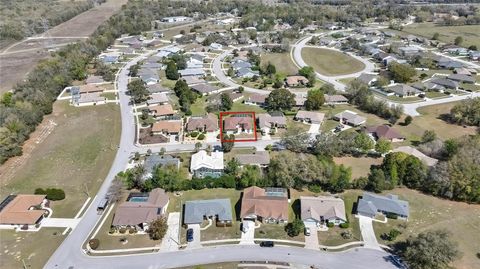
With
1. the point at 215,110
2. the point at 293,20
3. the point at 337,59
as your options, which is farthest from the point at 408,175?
the point at 293,20

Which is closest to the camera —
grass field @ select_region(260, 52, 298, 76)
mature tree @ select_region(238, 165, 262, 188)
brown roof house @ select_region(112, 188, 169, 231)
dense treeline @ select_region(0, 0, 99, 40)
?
brown roof house @ select_region(112, 188, 169, 231)

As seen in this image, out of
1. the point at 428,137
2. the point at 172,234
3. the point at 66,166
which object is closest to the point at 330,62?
the point at 428,137

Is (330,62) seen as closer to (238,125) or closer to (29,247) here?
(238,125)

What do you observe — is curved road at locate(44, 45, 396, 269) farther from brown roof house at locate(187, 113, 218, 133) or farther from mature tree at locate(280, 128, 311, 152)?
brown roof house at locate(187, 113, 218, 133)

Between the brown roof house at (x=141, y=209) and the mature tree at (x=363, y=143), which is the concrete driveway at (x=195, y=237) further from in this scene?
the mature tree at (x=363, y=143)

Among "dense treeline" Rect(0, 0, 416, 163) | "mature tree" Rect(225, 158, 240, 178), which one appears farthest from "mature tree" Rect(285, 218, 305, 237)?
"dense treeline" Rect(0, 0, 416, 163)

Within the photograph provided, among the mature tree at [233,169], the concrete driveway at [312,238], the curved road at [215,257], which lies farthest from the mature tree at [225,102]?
the curved road at [215,257]

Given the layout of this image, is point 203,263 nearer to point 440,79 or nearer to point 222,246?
point 222,246
